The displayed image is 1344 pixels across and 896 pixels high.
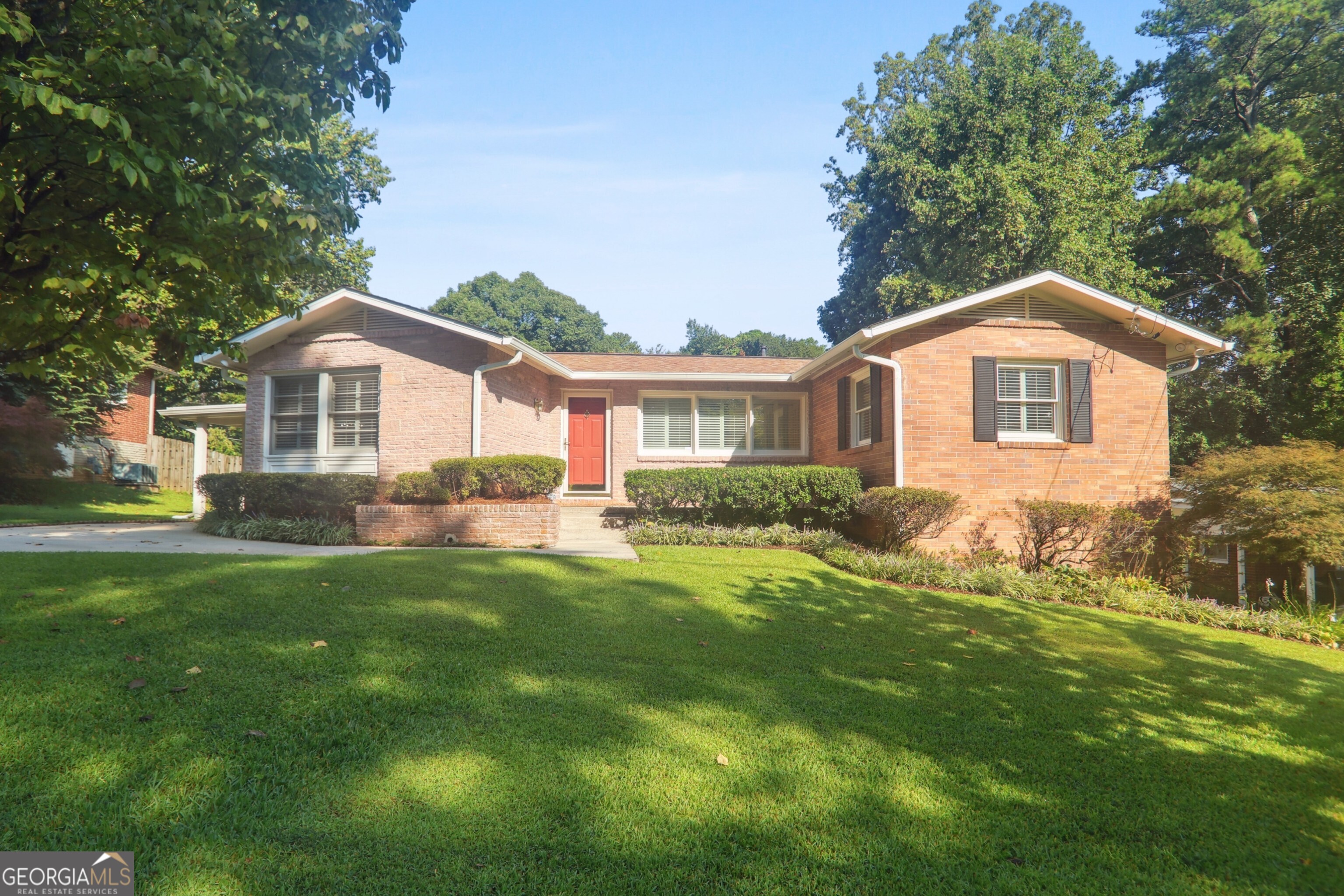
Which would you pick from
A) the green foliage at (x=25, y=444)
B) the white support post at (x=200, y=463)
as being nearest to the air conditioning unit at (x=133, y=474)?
Result: the green foliage at (x=25, y=444)

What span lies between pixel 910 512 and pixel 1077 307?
4770 mm

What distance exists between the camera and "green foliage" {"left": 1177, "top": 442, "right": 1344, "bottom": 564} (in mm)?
8805

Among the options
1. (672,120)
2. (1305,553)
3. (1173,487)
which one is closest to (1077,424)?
(1173,487)

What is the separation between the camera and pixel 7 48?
418 cm

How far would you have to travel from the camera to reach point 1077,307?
1170 centimetres

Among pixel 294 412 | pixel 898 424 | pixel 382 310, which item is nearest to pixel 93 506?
pixel 294 412

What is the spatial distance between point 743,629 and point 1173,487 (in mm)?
9430

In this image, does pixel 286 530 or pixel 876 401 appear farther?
pixel 876 401

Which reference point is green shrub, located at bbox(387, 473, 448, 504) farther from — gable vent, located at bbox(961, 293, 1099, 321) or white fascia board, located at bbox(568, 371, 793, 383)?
gable vent, located at bbox(961, 293, 1099, 321)

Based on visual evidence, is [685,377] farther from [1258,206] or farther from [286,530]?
[1258,206]

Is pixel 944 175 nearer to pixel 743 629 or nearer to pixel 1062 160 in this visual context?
pixel 1062 160

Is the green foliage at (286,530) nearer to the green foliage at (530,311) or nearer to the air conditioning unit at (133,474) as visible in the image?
the air conditioning unit at (133,474)

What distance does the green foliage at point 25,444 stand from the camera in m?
14.9

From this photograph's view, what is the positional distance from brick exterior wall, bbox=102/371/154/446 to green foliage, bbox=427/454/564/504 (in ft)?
47.3
